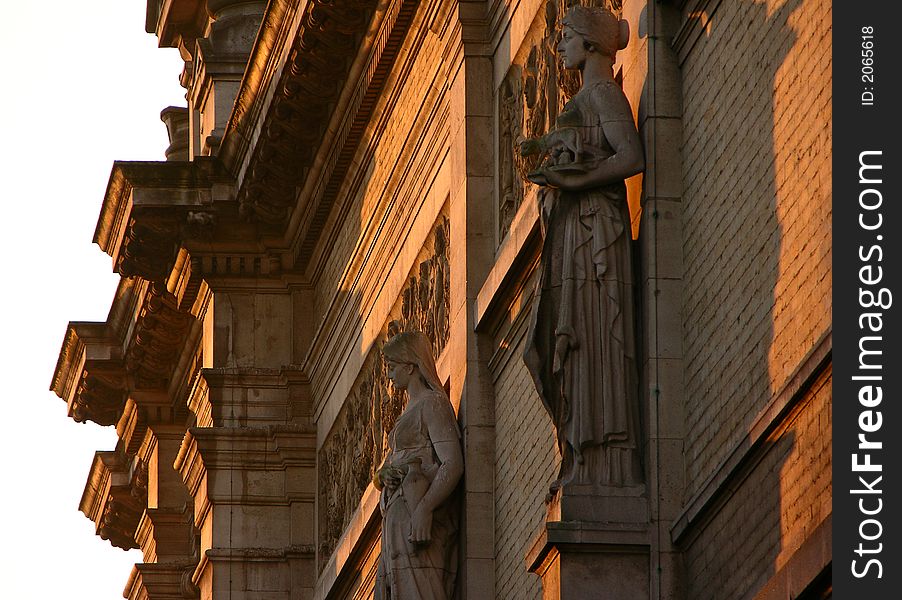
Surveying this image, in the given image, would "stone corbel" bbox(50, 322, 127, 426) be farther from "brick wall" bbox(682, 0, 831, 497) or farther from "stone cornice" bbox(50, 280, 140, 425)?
"brick wall" bbox(682, 0, 831, 497)

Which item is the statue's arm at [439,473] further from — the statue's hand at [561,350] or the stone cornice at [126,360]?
the stone cornice at [126,360]

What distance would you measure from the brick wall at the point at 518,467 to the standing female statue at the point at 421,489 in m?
0.46

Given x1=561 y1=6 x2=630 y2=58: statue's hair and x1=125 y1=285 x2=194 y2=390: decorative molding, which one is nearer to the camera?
x1=561 y1=6 x2=630 y2=58: statue's hair

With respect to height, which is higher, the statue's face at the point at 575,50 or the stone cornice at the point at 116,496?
the stone cornice at the point at 116,496

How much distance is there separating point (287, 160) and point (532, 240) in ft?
36.9

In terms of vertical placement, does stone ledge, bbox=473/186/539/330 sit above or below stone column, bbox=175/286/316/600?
below

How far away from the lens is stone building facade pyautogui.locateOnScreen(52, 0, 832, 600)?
47.0 ft

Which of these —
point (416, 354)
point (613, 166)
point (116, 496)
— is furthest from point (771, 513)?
point (116, 496)

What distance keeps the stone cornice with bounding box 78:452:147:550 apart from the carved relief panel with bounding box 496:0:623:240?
20.0m

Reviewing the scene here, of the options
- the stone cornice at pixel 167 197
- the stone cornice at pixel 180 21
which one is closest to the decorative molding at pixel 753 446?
the stone cornice at pixel 167 197

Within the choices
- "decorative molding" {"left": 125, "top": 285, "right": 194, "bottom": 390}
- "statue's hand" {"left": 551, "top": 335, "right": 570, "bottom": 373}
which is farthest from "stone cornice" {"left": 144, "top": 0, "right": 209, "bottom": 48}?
"statue's hand" {"left": 551, "top": 335, "right": 570, "bottom": 373}

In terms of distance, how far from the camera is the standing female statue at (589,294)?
51.7 feet
